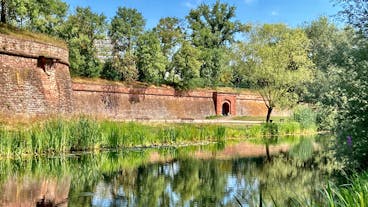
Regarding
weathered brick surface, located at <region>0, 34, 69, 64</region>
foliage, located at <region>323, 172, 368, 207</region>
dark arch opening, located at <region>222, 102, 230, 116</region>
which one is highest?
weathered brick surface, located at <region>0, 34, 69, 64</region>

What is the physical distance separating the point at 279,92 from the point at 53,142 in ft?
61.2

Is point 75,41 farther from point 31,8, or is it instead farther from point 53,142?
point 53,142

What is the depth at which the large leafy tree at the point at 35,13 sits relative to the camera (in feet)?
88.2

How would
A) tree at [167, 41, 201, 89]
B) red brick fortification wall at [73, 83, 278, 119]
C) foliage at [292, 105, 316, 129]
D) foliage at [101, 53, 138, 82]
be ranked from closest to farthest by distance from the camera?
foliage at [292, 105, 316, 129] → red brick fortification wall at [73, 83, 278, 119] → foliage at [101, 53, 138, 82] → tree at [167, 41, 201, 89]

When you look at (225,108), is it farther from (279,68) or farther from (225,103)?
(279,68)

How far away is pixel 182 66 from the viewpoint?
40.2 metres

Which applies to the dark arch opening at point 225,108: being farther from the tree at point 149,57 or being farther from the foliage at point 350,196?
the foliage at point 350,196

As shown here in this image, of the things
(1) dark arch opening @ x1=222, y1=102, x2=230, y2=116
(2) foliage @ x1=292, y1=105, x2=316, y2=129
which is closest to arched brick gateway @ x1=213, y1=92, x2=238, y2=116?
(1) dark arch opening @ x1=222, y1=102, x2=230, y2=116

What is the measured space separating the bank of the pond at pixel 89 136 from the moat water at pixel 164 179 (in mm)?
Result: 838

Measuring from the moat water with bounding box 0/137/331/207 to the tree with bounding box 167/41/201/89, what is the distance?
71.4 ft

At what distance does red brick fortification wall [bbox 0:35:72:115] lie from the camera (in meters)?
20.9

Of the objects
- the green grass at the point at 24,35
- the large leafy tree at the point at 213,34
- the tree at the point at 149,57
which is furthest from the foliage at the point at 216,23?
the green grass at the point at 24,35

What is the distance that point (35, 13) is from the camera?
28.5 m

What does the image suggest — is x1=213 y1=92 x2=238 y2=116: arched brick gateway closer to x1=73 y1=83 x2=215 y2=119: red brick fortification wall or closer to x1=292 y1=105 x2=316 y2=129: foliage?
x1=73 y1=83 x2=215 y2=119: red brick fortification wall
